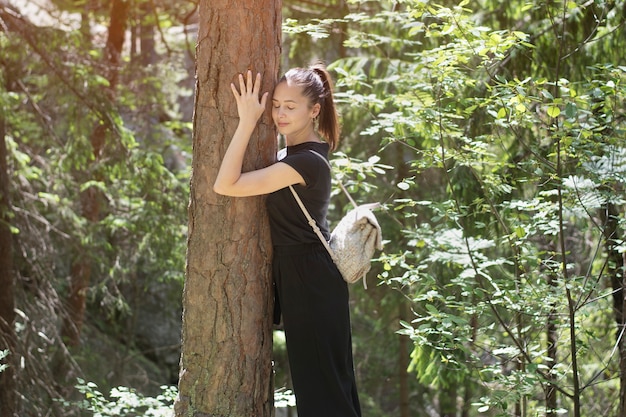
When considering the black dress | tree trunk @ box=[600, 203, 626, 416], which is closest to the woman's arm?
the black dress

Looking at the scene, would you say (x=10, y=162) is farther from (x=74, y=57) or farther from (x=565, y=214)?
(x=565, y=214)

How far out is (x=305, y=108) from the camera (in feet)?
11.2

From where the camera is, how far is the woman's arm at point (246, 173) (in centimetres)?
320

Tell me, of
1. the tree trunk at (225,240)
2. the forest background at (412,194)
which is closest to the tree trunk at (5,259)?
the forest background at (412,194)

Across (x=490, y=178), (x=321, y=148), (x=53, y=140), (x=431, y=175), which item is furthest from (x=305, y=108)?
(x=431, y=175)

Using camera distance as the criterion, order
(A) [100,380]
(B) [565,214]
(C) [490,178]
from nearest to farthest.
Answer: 1. (C) [490,178]
2. (B) [565,214]
3. (A) [100,380]

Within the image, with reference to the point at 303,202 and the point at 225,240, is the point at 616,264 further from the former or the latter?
the point at 225,240

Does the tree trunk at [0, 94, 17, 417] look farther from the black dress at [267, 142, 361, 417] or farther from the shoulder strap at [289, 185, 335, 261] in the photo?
the shoulder strap at [289, 185, 335, 261]

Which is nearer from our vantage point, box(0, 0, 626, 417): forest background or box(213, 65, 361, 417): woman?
box(213, 65, 361, 417): woman

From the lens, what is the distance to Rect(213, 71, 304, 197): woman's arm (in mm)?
3201

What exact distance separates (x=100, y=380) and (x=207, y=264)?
685cm

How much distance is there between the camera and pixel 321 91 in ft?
11.5

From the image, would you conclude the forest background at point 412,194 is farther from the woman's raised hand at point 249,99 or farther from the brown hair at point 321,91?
the woman's raised hand at point 249,99

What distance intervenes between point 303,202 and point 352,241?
30 cm
